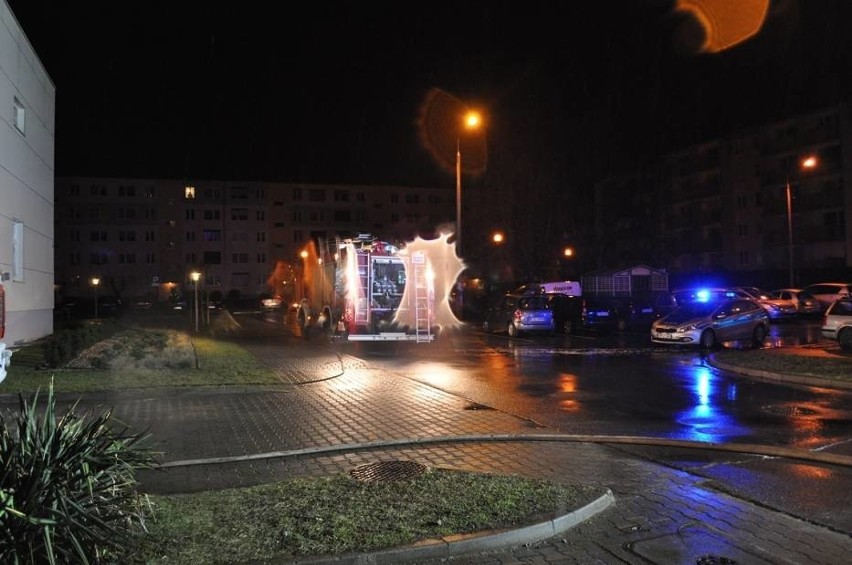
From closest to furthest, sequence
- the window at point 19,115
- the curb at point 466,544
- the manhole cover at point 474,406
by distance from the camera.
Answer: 1. the curb at point 466,544
2. the manhole cover at point 474,406
3. the window at point 19,115

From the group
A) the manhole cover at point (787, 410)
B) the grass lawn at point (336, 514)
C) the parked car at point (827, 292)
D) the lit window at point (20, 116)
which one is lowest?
the manhole cover at point (787, 410)

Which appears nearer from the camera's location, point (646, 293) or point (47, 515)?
point (47, 515)

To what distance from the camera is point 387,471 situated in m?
6.34

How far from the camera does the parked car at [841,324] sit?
1691 centimetres

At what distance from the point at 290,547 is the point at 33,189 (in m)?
20.9

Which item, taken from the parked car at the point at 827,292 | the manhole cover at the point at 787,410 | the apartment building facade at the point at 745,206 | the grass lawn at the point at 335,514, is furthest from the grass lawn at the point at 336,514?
the apartment building facade at the point at 745,206

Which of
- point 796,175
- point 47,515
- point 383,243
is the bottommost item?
point 47,515

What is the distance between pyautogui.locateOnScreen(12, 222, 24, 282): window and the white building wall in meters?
0.03

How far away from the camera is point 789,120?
54125 millimetres

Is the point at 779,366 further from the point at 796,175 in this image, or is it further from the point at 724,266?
the point at 724,266

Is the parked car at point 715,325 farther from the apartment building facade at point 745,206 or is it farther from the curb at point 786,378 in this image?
the apartment building facade at point 745,206

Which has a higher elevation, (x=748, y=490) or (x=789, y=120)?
(x=789, y=120)

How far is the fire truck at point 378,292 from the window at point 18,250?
349 inches

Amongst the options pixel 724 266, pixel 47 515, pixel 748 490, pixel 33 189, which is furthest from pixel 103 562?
pixel 724 266
